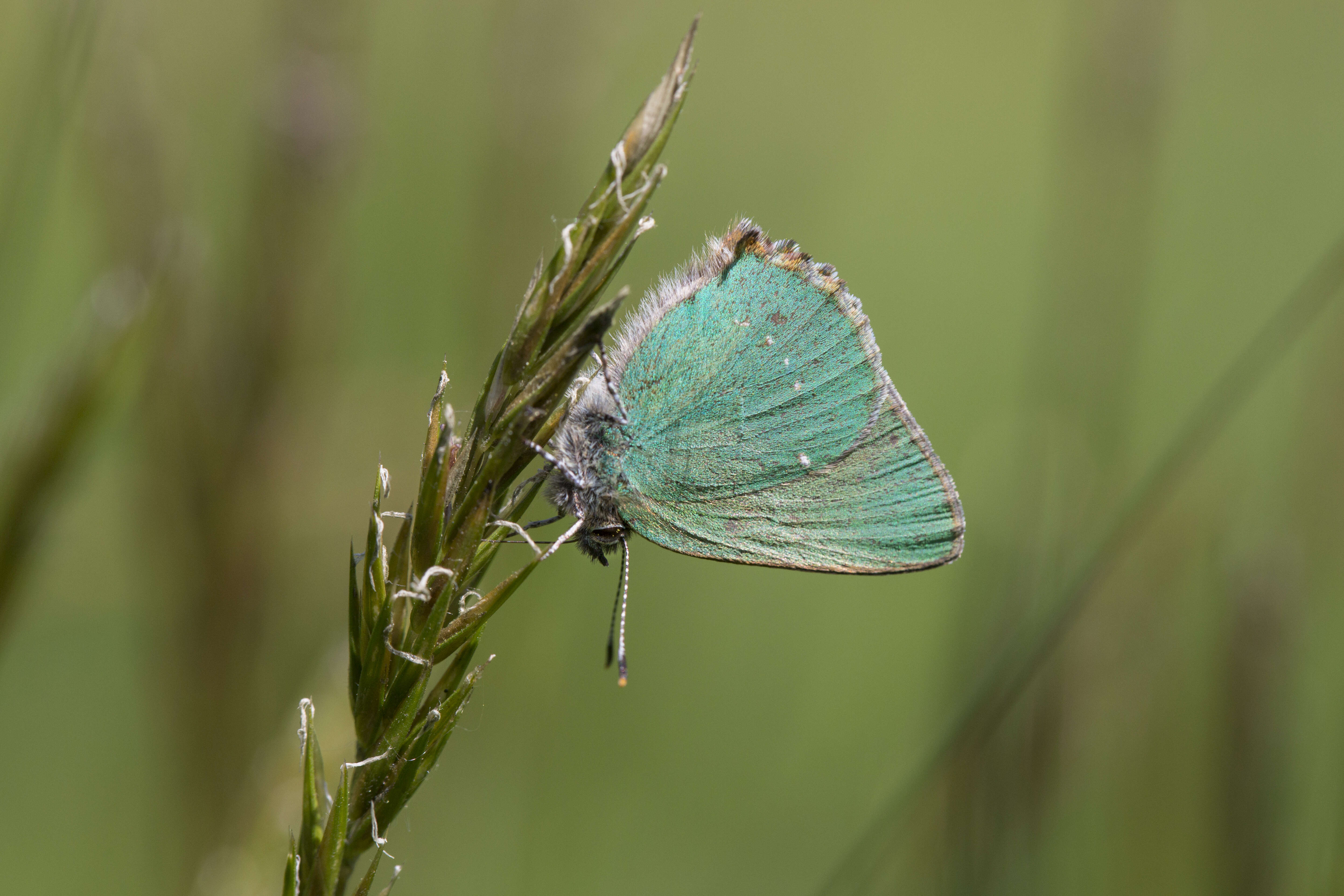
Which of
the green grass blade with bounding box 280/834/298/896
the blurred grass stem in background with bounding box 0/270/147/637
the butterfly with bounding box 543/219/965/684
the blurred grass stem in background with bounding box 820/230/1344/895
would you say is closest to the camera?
the green grass blade with bounding box 280/834/298/896

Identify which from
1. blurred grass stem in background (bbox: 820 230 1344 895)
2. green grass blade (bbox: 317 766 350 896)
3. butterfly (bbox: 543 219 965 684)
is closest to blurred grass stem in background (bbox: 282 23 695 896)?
green grass blade (bbox: 317 766 350 896)

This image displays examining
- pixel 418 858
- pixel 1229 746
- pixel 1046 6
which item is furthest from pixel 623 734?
pixel 1046 6

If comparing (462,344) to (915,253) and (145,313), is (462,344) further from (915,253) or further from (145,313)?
(915,253)

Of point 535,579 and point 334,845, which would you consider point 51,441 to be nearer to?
point 334,845

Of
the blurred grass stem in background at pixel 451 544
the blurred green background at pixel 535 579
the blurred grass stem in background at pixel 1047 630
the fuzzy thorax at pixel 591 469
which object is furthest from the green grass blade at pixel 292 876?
the fuzzy thorax at pixel 591 469

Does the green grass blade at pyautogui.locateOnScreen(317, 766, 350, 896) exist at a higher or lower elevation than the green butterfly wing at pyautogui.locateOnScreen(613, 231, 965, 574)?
lower

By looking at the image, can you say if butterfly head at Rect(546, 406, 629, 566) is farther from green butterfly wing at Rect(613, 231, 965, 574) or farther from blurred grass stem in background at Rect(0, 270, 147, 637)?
blurred grass stem in background at Rect(0, 270, 147, 637)
